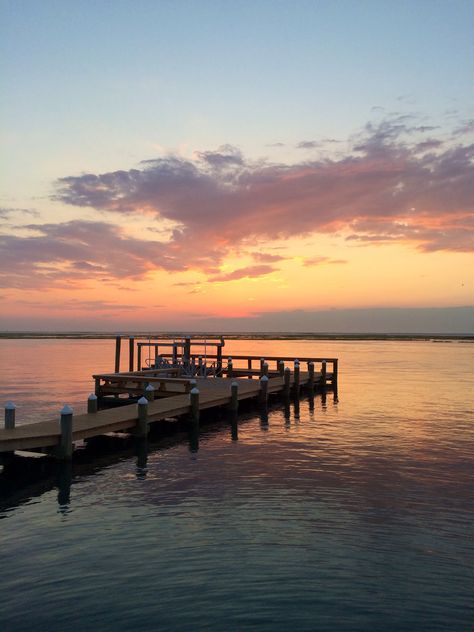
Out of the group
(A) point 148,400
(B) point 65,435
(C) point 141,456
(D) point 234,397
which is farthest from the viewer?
(D) point 234,397

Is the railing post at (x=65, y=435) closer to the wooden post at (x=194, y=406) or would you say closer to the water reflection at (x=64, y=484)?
the water reflection at (x=64, y=484)

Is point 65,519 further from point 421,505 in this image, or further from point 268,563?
point 421,505

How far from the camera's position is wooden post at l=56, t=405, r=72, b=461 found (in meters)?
16.4

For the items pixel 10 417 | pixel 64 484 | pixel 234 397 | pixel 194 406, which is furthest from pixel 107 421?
pixel 234 397

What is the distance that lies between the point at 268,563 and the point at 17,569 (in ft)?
14.4

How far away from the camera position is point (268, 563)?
947 cm

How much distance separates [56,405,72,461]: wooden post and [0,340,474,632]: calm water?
3.75 ft

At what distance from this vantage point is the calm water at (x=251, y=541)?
26.0ft

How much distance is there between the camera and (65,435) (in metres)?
16.4

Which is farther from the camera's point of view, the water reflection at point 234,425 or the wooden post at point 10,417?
the water reflection at point 234,425

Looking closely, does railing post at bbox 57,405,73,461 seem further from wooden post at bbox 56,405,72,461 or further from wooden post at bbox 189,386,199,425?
wooden post at bbox 189,386,199,425

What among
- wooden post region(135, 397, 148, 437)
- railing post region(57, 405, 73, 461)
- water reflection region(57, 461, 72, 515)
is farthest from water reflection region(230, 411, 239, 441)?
water reflection region(57, 461, 72, 515)

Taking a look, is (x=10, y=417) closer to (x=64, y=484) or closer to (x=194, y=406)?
(x=64, y=484)

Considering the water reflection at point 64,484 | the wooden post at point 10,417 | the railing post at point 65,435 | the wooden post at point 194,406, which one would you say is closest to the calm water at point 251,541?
the water reflection at point 64,484
